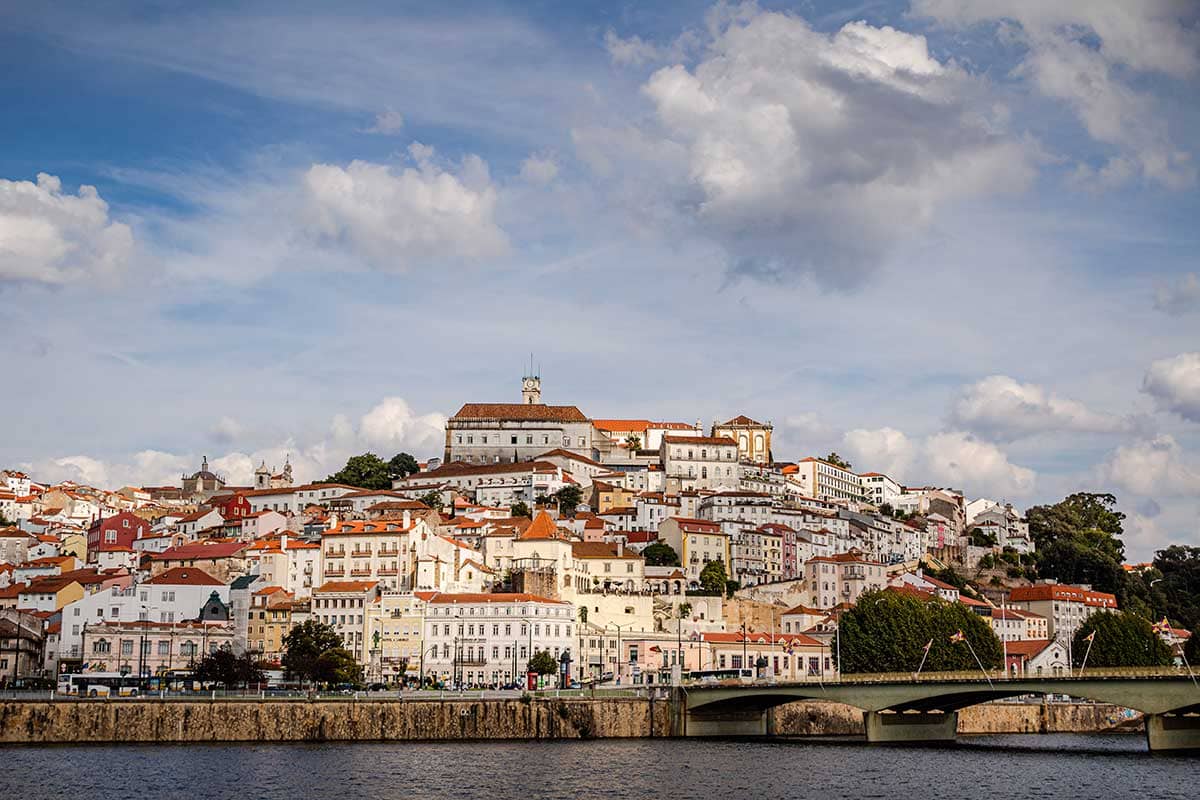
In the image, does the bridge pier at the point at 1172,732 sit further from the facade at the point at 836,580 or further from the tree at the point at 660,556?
the tree at the point at 660,556

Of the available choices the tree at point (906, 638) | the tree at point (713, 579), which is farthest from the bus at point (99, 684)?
the tree at point (713, 579)

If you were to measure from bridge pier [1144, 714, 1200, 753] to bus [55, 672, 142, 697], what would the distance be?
4899cm

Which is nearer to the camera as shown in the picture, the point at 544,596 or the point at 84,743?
the point at 84,743

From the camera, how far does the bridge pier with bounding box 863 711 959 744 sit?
74.6 meters

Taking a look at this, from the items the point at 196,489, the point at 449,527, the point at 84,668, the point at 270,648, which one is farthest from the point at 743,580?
the point at 196,489

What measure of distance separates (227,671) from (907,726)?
3659cm

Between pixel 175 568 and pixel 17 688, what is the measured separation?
53.5 ft

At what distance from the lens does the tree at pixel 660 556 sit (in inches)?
4601

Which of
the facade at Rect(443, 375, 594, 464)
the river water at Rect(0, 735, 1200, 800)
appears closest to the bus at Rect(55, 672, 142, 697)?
the river water at Rect(0, 735, 1200, 800)

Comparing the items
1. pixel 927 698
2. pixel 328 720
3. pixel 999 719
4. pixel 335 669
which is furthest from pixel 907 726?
pixel 335 669

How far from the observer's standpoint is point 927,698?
7062cm

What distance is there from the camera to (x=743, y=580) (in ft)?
408

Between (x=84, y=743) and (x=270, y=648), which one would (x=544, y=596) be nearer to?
(x=270, y=648)

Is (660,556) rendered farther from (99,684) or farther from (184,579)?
(99,684)
